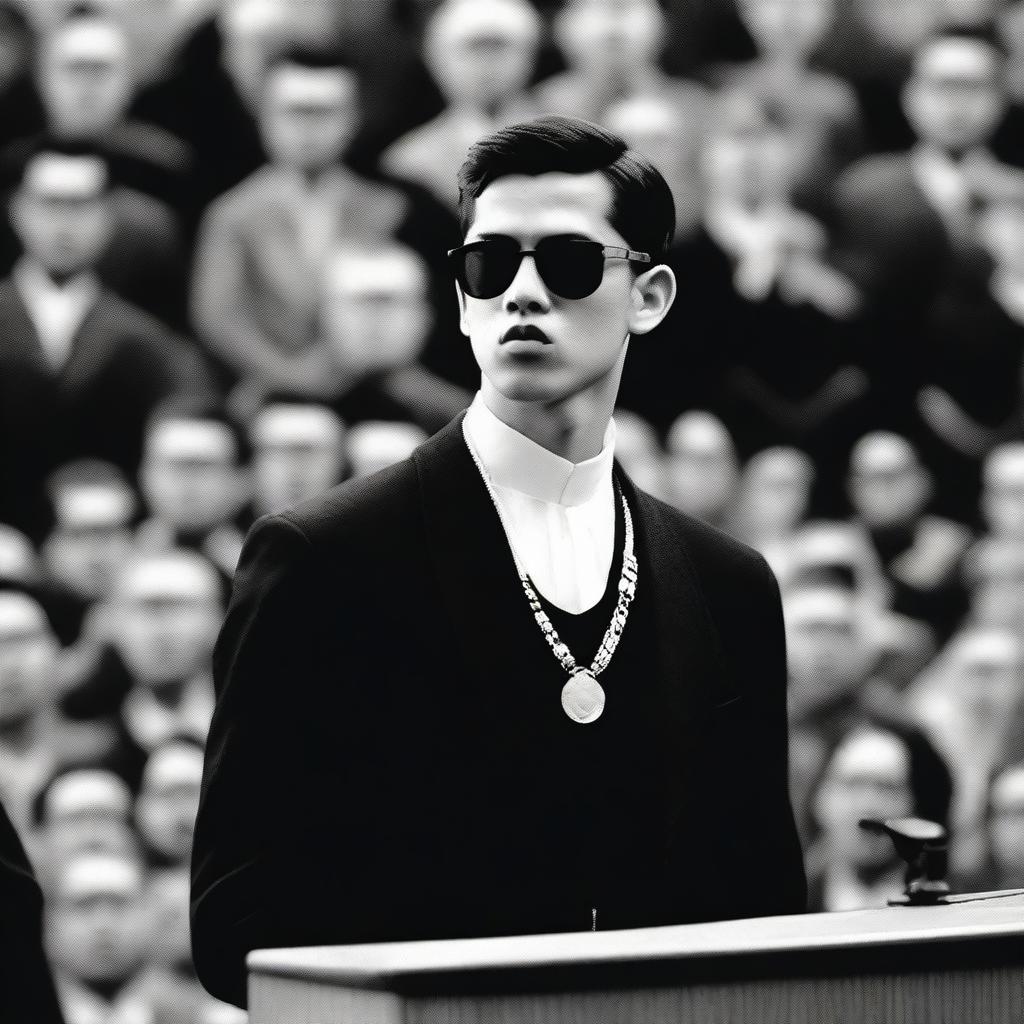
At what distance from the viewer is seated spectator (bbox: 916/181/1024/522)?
19.9ft

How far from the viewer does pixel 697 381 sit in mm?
5852

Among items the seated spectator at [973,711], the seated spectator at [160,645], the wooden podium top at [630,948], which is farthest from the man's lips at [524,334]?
→ the seated spectator at [973,711]

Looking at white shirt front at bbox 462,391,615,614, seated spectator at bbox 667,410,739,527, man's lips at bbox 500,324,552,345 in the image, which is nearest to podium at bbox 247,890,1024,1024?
white shirt front at bbox 462,391,615,614

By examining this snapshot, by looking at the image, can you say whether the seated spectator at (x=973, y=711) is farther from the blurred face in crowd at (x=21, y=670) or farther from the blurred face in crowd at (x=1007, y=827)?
the blurred face in crowd at (x=21, y=670)

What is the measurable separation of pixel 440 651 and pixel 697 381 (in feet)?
11.9

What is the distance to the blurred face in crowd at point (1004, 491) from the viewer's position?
606 cm

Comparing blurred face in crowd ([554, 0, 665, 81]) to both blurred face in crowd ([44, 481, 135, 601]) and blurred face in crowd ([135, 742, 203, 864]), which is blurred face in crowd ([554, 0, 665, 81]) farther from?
blurred face in crowd ([135, 742, 203, 864])

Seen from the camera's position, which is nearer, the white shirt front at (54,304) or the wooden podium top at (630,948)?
the wooden podium top at (630,948)

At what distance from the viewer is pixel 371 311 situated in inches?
222

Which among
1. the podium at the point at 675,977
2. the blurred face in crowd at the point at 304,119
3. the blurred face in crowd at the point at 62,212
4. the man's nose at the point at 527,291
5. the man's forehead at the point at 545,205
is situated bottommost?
the podium at the point at 675,977

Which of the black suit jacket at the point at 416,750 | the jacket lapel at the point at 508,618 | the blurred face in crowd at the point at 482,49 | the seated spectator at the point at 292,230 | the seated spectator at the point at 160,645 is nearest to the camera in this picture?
the black suit jacket at the point at 416,750

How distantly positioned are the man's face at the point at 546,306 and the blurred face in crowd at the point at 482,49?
3.45 metres

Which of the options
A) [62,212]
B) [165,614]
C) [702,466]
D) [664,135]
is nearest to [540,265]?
[165,614]

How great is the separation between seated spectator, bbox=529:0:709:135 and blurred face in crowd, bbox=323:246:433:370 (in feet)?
2.28
